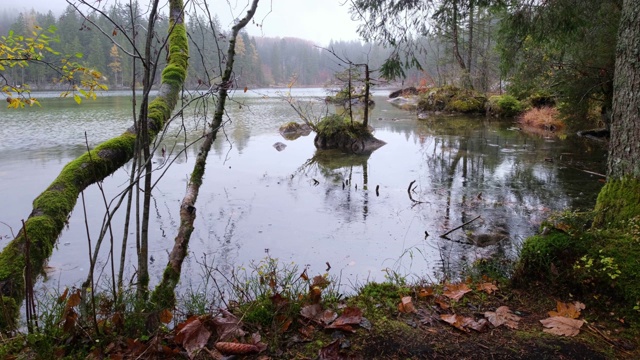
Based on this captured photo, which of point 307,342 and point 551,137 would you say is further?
point 551,137

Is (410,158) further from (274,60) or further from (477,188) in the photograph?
(274,60)

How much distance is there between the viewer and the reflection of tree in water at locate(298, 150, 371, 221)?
7973 millimetres

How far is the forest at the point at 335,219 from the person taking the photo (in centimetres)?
243

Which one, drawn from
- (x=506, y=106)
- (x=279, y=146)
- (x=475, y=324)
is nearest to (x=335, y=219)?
(x=475, y=324)

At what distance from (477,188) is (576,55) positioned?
603cm

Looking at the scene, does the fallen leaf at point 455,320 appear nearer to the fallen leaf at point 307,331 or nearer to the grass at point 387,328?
the grass at point 387,328

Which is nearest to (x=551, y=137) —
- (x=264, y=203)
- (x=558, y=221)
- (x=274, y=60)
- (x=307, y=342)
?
(x=264, y=203)

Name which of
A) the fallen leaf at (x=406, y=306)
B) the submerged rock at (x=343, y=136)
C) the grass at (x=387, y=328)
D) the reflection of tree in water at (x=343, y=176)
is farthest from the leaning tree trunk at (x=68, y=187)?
the submerged rock at (x=343, y=136)

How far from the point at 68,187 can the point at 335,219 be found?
13.9 ft

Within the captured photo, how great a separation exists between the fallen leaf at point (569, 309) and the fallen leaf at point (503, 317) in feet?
0.76

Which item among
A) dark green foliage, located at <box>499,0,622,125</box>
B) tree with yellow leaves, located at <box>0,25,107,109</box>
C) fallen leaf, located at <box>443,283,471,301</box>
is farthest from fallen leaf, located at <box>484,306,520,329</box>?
dark green foliage, located at <box>499,0,622,125</box>

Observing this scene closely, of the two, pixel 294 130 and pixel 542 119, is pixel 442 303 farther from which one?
pixel 542 119

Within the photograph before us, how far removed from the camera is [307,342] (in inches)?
93.9

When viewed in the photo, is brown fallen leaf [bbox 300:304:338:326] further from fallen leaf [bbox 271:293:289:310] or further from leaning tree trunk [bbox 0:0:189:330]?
leaning tree trunk [bbox 0:0:189:330]
